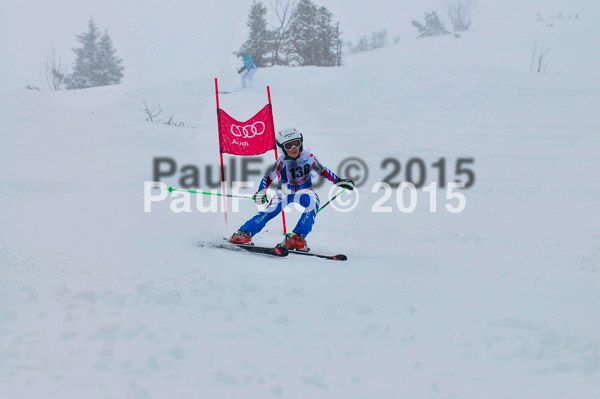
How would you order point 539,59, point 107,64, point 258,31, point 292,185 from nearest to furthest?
point 292,185 → point 539,59 → point 258,31 → point 107,64

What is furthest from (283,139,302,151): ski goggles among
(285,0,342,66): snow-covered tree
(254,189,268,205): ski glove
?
(285,0,342,66): snow-covered tree

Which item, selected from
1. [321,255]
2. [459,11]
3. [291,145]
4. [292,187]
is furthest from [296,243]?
[459,11]

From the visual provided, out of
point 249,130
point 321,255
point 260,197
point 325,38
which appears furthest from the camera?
point 325,38

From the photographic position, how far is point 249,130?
7.30 meters

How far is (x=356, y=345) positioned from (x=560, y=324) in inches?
61.7

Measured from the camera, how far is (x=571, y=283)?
183 inches

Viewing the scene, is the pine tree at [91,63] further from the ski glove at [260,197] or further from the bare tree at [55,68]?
the ski glove at [260,197]

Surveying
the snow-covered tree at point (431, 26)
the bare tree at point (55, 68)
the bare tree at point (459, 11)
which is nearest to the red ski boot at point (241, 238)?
the bare tree at point (55, 68)

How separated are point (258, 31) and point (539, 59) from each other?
17763mm

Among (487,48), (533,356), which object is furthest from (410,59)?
(533,356)

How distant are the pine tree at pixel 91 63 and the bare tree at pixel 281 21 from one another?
12.8 meters

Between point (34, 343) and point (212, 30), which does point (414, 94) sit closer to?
point (34, 343)

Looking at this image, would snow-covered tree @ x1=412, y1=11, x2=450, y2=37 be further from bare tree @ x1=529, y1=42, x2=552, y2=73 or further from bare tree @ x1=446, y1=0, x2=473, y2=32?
bare tree @ x1=529, y1=42, x2=552, y2=73

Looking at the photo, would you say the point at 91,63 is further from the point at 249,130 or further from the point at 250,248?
the point at 250,248
